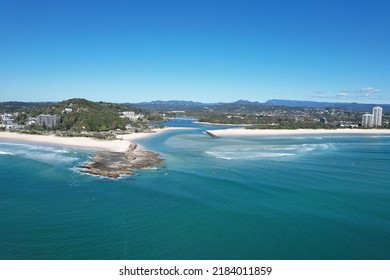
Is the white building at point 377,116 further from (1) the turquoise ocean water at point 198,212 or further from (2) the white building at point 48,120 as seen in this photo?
(2) the white building at point 48,120

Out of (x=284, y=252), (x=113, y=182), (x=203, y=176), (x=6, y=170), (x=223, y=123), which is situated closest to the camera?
(x=284, y=252)

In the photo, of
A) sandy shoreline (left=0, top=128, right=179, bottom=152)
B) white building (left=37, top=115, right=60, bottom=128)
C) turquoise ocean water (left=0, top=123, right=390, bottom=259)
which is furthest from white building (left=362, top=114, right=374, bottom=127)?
white building (left=37, top=115, right=60, bottom=128)

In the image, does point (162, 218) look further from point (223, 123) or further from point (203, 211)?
point (223, 123)

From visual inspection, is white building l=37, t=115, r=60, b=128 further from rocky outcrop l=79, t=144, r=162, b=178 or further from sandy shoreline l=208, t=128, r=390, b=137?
rocky outcrop l=79, t=144, r=162, b=178

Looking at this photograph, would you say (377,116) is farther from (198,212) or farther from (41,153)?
(198,212)

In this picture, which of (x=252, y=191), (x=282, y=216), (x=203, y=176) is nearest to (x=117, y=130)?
(x=203, y=176)

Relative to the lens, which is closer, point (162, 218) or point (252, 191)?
point (162, 218)
